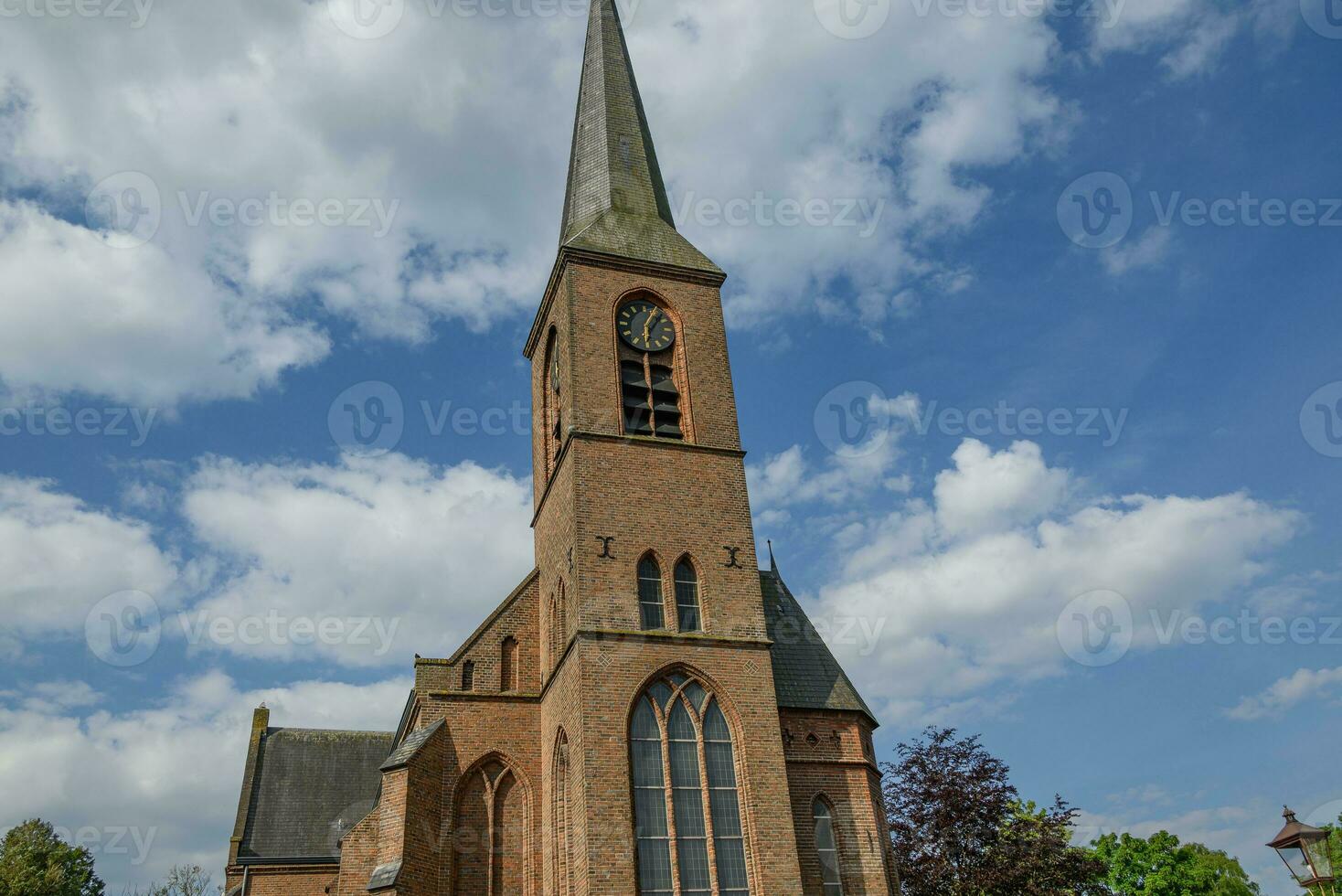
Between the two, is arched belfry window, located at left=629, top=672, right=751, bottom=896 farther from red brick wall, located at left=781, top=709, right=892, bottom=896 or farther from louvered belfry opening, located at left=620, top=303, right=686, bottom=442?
louvered belfry opening, located at left=620, top=303, right=686, bottom=442

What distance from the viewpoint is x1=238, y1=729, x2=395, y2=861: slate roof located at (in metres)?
32.1

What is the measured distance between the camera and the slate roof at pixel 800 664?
74.2ft

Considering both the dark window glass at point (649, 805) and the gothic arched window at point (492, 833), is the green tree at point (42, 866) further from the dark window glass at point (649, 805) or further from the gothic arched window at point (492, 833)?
the dark window glass at point (649, 805)

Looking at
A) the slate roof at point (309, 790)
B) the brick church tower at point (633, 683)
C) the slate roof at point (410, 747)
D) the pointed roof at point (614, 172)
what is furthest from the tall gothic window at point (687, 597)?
the slate roof at point (309, 790)

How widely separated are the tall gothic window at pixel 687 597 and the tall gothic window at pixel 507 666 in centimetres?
469

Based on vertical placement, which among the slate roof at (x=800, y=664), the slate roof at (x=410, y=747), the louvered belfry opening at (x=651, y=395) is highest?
the louvered belfry opening at (x=651, y=395)

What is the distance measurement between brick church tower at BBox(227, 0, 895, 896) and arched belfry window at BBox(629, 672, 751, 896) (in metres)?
0.04

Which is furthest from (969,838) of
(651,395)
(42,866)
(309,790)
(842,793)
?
(42,866)

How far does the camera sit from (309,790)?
34.3 meters

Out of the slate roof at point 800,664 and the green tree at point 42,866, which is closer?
the slate roof at point 800,664

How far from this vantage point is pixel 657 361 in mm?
23641

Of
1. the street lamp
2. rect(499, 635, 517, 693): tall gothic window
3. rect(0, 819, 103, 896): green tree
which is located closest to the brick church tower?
rect(499, 635, 517, 693): tall gothic window

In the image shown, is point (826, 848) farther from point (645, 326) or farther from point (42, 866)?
point (42, 866)

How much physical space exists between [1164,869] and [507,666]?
4665cm
